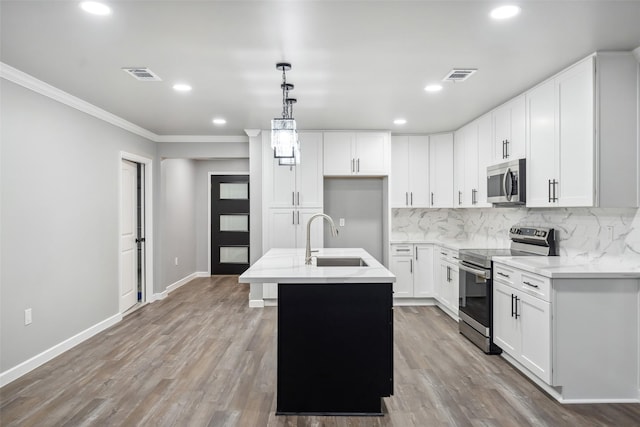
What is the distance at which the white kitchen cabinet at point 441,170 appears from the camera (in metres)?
5.48

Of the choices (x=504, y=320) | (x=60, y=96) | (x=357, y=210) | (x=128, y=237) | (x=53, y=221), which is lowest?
(x=504, y=320)

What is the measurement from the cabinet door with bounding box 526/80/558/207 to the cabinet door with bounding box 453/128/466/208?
1.61m

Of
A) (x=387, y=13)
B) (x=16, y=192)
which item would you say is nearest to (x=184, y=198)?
(x=16, y=192)

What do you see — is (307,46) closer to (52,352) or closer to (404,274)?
(52,352)

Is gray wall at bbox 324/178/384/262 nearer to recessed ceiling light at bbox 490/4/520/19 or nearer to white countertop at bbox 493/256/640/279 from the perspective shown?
white countertop at bbox 493/256/640/279

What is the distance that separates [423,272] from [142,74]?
4.19 metres

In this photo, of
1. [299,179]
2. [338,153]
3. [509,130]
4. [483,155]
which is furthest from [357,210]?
[509,130]

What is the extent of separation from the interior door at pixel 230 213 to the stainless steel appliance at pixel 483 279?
472 cm

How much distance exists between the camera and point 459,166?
525 cm

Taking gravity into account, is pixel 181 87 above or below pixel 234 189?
above

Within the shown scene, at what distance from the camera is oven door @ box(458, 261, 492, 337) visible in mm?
3553

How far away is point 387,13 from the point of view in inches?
85.7

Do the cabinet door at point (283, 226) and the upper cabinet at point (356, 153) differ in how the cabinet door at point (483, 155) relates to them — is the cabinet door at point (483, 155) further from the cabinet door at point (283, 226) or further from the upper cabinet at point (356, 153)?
the cabinet door at point (283, 226)

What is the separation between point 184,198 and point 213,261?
1480 mm
